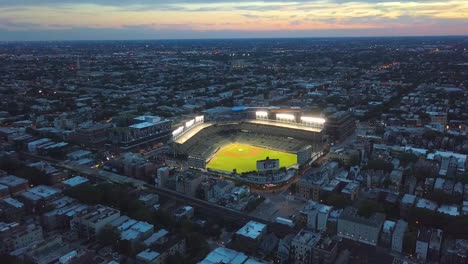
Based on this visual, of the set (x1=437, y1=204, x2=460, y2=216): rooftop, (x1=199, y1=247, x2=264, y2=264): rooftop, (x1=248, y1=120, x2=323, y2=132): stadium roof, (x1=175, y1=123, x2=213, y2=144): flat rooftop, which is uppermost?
(x1=248, y1=120, x2=323, y2=132): stadium roof

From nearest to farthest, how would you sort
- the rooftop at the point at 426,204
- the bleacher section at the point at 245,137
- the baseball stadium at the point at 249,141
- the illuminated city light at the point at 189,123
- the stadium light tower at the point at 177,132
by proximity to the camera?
the rooftop at the point at 426,204, the baseball stadium at the point at 249,141, the bleacher section at the point at 245,137, the stadium light tower at the point at 177,132, the illuminated city light at the point at 189,123

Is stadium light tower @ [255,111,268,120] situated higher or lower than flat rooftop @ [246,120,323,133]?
higher

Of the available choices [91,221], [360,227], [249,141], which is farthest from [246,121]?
[91,221]

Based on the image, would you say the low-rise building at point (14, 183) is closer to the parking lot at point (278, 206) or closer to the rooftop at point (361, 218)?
the parking lot at point (278, 206)

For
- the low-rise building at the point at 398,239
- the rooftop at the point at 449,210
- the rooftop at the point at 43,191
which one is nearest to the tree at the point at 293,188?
the low-rise building at the point at 398,239

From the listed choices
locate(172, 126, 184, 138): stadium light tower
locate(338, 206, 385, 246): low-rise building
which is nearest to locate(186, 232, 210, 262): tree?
locate(338, 206, 385, 246): low-rise building

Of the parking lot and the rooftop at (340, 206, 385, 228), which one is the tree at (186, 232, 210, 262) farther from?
the rooftop at (340, 206, 385, 228)

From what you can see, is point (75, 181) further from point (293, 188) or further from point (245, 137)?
point (245, 137)

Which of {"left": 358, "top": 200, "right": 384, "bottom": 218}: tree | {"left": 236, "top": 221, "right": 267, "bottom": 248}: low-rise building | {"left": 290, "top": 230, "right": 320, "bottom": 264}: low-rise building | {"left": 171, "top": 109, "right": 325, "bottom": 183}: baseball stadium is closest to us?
{"left": 290, "top": 230, "right": 320, "bottom": 264}: low-rise building

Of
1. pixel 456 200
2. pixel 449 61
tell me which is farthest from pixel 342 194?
pixel 449 61
